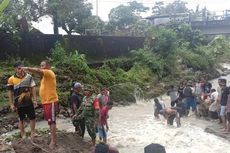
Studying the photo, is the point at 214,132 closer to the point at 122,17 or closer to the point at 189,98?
the point at 189,98

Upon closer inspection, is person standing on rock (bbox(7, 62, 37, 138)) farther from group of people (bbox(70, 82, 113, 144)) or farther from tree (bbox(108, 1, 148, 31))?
tree (bbox(108, 1, 148, 31))

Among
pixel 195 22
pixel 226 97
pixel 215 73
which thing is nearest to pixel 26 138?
pixel 226 97

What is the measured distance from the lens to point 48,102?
8844mm

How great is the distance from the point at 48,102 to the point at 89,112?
80.6 inches

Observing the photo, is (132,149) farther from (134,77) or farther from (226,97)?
(134,77)

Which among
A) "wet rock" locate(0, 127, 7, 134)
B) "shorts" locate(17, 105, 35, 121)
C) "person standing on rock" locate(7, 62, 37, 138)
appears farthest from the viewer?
"wet rock" locate(0, 127, 7, 134)

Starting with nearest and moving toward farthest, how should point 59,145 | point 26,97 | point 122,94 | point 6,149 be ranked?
point 6,149
point 26,97
point 59,145
point 122,94

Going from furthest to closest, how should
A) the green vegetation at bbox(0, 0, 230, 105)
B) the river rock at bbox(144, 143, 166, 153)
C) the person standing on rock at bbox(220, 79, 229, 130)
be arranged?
the green vegetation at bbox(0, 0, 230, 105), the person standing on rock at bbox(220, 79, 229, 130), the river rock at bbox(144, 143, 166, 153)

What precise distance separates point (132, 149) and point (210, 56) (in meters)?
27.0

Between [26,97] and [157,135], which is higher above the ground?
[26,97]

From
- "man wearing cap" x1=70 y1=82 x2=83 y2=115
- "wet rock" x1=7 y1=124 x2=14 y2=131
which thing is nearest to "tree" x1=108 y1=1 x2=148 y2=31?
"wet rock" x1=7 y1=124 x2=14 y2=131

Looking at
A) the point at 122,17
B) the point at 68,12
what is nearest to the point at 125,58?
the point at 68,12

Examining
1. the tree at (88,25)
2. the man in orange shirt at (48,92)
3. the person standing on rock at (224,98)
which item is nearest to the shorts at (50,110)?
the man in orange shirt at (48,92)

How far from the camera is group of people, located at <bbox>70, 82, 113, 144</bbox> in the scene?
→ 1066 cm
